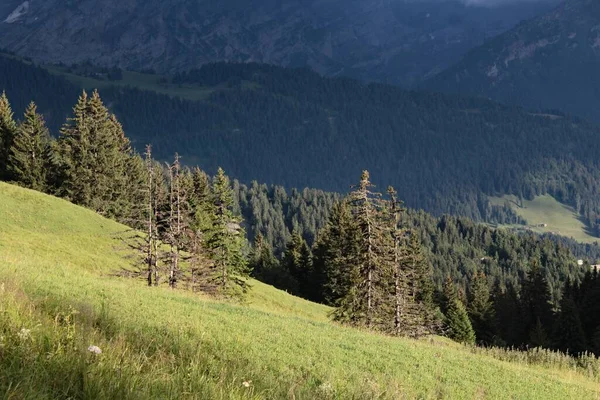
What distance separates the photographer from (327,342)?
56.1 ft

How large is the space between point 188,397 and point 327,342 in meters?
12.3

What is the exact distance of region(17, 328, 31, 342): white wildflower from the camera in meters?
6.25

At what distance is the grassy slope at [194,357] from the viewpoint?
5.39 meters

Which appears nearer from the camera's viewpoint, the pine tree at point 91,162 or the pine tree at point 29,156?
the pine tree at point 29,156

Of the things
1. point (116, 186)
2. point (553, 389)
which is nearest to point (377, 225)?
point (553, 389)

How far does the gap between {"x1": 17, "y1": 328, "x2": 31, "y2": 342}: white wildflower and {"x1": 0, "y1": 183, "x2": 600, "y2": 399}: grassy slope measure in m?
0.07

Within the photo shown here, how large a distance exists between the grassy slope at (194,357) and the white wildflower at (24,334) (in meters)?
0.07

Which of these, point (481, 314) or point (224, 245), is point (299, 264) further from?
point (224, 245)

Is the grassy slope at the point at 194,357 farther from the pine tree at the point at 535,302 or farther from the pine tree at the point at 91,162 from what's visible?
the pine tree at the point at 535,302

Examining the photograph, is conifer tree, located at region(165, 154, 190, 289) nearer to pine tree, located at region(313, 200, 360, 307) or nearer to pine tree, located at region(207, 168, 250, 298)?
pine tree, located at region(207, 168, 250, 298)

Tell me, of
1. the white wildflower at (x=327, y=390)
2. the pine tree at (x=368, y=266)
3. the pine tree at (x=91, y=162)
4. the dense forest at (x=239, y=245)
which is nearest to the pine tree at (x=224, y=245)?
the dense forest at (x=239, y=245)

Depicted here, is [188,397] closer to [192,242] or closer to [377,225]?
[377,225]

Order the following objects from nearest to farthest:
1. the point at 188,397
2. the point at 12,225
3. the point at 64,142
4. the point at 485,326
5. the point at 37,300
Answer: the point at 188,397 → the point at 37,300 → the point at 12,225 → the point at 64,142 → the point at 485,326

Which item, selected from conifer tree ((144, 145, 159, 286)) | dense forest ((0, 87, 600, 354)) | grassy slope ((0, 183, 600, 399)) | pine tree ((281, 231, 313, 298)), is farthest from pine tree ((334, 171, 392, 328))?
pine tree ((281, 231, 313, 298))
